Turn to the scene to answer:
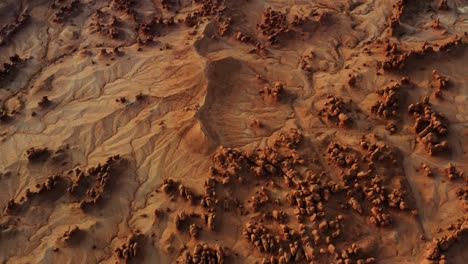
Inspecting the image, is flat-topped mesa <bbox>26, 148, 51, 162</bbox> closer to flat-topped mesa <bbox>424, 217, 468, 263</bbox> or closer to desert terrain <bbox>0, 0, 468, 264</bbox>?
desert terrain <bbox>0, 0, 468, 264</bbox>

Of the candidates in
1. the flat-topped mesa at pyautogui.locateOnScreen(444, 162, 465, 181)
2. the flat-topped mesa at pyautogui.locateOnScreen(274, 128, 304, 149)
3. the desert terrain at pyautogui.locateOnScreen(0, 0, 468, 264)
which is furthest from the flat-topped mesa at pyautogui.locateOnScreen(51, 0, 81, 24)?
the flat-topped mesa at pyautogui.locateOnScreen(444, 162, 465, 181)

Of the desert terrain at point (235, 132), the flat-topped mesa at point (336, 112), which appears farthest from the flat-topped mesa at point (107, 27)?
the flat-topped mesa at point (336, 112)

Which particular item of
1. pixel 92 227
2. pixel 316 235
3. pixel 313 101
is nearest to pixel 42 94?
pixel 92 227

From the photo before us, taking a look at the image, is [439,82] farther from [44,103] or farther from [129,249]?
[44,103]

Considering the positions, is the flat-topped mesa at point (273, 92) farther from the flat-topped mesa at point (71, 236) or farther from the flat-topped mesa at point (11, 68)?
the flat-topped mesa at point (11, 68)

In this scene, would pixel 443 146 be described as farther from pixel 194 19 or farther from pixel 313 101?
pixel 194 19

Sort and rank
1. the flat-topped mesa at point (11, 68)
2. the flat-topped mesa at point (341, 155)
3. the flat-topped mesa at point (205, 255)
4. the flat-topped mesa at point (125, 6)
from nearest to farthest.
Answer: the flat-topped mesa at point (205, 255) → the flat-topped mesa at point (341, 155) → the flat-topped mesa at point (11, 68) → the flat-topped mesa at point (125, 6)

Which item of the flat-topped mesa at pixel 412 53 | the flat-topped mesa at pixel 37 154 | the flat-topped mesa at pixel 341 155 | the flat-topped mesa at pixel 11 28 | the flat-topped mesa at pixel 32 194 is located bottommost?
the flat-topped mesa at pixel 341 155

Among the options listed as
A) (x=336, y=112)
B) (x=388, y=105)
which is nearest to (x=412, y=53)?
(x=388, y=105)
